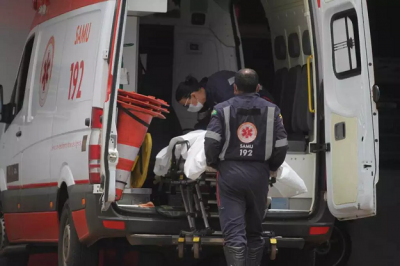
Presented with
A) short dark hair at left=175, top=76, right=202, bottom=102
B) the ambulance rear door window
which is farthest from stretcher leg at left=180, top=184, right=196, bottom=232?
the ambulance rear door window

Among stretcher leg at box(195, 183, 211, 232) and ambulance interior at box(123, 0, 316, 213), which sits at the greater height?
ambulance interior at box(123, 0, 316, 213)

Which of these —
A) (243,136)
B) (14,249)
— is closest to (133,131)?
(243,136)

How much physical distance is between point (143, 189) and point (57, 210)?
95 centimetres

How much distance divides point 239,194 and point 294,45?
6.72 feet

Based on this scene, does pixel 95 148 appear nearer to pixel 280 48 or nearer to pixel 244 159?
pixel 244 159

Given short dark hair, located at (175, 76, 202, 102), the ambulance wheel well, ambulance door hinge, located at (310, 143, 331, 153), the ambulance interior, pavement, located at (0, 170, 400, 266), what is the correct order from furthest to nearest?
pavement, located at (0, 170, 400, 266) < the ambulance interior < short dark hair, located at (175, 76, 202, 102) < the ambulance wheel well < ambulance door hinge, located at (310, 143, 331, 153)

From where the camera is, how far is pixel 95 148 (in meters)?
6.69

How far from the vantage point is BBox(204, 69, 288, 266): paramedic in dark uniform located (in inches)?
262

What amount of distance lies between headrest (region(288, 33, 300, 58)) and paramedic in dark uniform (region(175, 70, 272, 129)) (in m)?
0.49

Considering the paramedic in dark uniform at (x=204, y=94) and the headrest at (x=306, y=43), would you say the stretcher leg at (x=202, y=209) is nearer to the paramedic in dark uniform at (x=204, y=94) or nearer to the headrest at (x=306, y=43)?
the paramedic in dark uniform at (x=204, y=94)

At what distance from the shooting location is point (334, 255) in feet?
33.1

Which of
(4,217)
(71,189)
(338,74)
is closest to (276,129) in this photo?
(338,74)

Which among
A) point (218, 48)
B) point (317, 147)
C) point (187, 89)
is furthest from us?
point (218, 48)

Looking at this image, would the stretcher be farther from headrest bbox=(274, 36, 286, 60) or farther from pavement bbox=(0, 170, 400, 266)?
pavement bbox=(0, 170, 400, 266)
